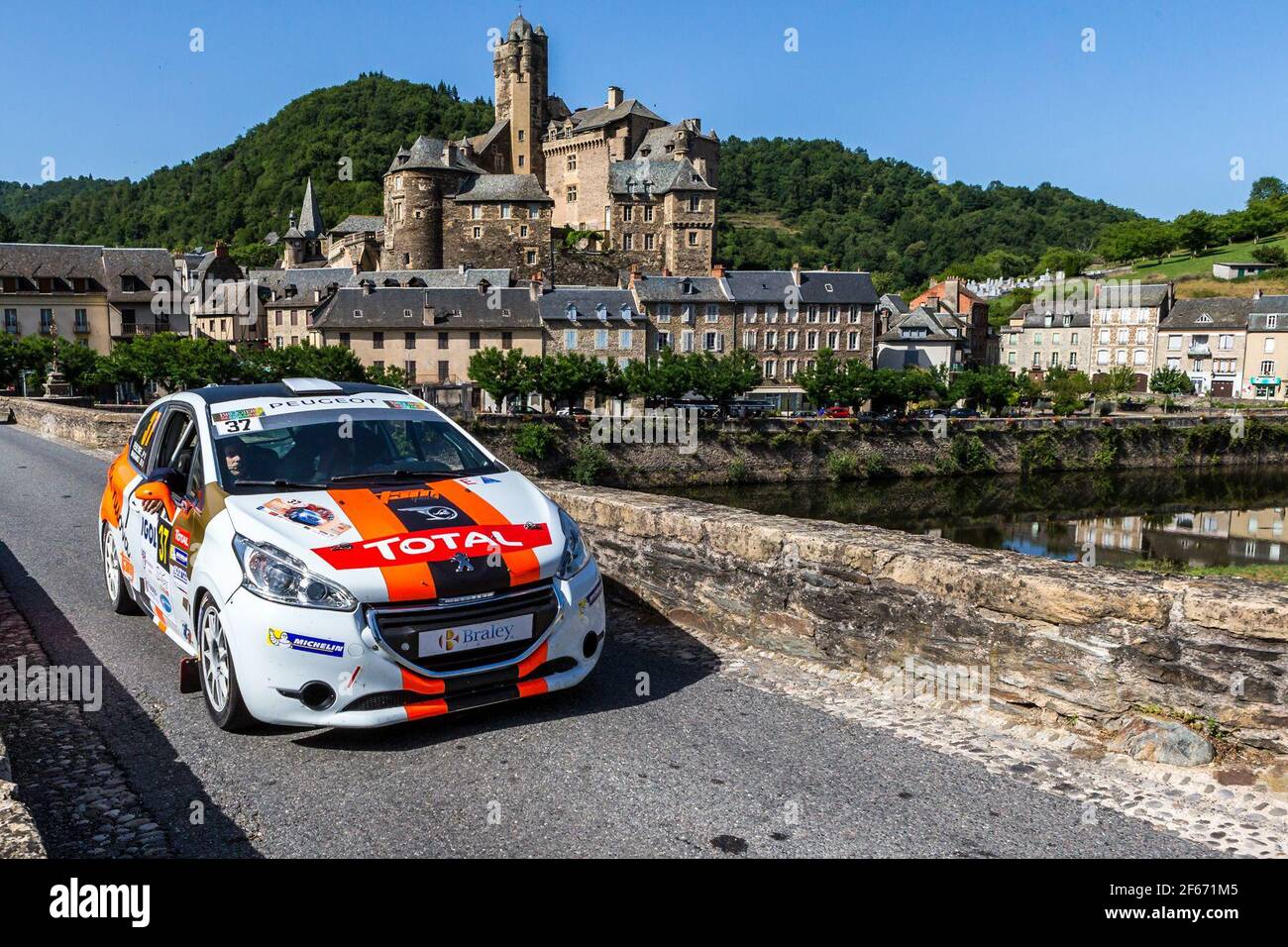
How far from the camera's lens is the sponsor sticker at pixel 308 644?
4.71m

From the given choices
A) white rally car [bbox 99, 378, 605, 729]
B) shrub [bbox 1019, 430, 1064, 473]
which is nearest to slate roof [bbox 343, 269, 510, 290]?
shrub [bbox 1019, 430, 1064, 473]

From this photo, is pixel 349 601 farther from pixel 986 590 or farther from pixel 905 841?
pixel 986 590

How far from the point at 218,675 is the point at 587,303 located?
74.0 metres

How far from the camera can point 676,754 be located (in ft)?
16.1

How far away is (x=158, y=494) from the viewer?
6379 millimetres

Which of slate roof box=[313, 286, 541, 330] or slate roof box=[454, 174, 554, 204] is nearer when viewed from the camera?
slate roof box=[313, 286, 541, 330]

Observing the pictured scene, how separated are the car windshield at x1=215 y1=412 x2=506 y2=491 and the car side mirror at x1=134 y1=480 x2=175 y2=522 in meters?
0.51

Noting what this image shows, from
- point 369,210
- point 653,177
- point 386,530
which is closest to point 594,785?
point 386,530

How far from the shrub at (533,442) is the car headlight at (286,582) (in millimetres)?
47455

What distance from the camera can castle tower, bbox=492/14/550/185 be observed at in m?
110

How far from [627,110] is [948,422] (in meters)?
A: 61.2

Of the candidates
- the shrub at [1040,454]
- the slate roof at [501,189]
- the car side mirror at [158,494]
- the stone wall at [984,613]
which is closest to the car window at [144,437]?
the car side mirror at [158,494]

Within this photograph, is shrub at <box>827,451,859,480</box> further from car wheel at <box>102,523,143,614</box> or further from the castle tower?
the castle tower

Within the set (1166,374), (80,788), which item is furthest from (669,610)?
(1166,374)
